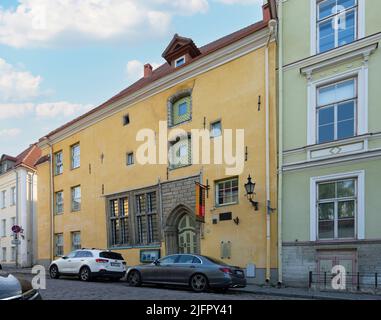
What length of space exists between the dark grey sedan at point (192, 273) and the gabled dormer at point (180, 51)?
1008 centimetres

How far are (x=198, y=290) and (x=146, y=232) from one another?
28.6 feet

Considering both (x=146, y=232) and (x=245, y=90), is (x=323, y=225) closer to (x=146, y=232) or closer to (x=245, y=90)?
(x=245, y=90)

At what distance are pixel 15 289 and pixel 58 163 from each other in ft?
82.6

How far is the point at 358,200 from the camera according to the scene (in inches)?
560

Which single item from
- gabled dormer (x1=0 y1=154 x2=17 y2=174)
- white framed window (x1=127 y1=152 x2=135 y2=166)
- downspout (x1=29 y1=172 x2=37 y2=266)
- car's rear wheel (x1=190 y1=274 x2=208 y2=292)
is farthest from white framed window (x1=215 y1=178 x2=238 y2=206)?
gabled dormer (x1=0 y1=154 x2=17 y2=174)

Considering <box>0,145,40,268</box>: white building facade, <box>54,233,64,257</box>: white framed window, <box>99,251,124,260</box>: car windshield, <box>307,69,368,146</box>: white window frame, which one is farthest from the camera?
<box>0,145,40,268</box>: white building facade

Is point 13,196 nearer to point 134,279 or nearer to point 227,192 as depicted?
point 134,279

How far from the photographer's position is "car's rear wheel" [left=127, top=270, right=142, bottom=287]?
53.4 ft

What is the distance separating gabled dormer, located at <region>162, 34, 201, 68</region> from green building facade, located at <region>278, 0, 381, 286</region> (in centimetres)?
611

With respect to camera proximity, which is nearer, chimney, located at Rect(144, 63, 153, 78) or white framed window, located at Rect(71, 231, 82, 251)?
white framed window, located at Rect(71, 231, 82, 251)

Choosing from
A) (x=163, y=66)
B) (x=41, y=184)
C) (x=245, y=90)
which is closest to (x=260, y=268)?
(x=245, y=90)

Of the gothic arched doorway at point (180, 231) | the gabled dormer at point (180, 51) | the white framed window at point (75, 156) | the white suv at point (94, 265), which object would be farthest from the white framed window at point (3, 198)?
the gothic arched doorway at point (180, 231)

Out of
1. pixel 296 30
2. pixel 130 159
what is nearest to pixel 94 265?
pixel 130 159

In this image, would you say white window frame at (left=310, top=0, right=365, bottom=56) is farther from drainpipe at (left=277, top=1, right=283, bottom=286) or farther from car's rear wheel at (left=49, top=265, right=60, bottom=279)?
car's rear wheel at (left=49, top=265, right=60, bottom=279)
